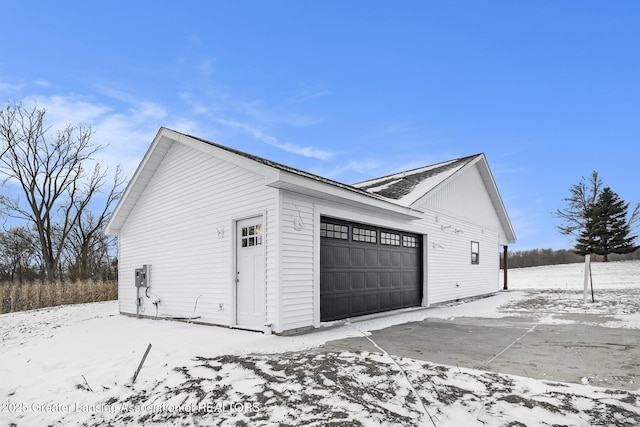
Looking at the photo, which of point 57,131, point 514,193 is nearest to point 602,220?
point 514,193

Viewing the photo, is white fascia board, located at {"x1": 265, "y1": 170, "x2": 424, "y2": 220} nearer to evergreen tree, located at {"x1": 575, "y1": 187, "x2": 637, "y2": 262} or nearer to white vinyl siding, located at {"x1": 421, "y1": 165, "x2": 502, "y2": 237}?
white vinyl siding, located at {"x1": 421, "y1": 165, "x2": 502, "y2": 237}

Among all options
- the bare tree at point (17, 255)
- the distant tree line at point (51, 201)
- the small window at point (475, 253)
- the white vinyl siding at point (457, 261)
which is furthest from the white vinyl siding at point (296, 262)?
the bare tree at point (17, 255)

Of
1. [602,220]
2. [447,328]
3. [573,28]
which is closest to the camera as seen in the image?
[447,328]

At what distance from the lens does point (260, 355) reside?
511 cm

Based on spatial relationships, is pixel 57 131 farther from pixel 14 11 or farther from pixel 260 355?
pixel 260 355

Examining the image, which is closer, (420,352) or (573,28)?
(420,352)

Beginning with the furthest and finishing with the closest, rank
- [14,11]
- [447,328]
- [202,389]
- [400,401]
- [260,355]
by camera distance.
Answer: [14,11], [447,328], [260,355], [202,389], [400,401]

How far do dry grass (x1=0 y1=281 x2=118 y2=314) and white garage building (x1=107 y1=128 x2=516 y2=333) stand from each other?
253 inches

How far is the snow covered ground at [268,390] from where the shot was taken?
3.20 m

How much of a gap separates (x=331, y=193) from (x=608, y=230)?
36395mm

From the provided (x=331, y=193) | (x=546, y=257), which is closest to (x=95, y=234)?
(x=331, y=193)

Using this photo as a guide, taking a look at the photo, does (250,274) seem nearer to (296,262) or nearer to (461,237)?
(296,262)

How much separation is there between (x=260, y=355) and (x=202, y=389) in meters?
1.26

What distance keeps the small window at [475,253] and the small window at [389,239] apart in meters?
6.01
